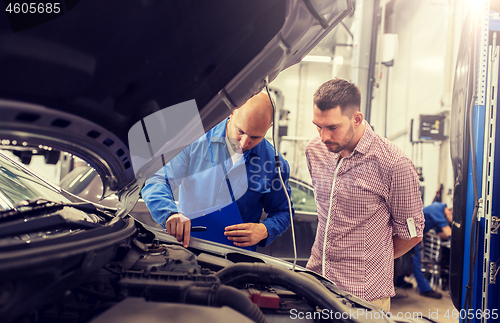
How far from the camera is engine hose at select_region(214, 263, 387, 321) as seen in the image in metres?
0.88

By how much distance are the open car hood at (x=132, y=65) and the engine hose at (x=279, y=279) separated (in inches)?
17.8

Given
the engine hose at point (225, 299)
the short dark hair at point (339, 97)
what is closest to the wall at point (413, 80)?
the short dark hair at point (339, 97)

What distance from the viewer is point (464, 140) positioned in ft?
5.70

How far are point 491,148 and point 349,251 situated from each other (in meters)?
0.99

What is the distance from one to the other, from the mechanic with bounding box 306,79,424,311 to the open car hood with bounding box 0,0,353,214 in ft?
1.77

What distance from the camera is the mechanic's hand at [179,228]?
1240mm

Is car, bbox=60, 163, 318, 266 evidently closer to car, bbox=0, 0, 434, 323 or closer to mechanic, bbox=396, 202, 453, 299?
mechanic, bbox=396, 202, 453, 299

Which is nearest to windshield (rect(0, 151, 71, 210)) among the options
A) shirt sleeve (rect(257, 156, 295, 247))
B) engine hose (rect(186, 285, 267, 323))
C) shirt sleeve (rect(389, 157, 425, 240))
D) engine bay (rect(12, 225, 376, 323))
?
engine bay (rect(12, 225, 376, 323))

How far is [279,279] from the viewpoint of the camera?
36.2 inches

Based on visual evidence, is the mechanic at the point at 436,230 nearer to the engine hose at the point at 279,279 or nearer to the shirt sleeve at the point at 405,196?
the shirt sleeve at the point at 405,196

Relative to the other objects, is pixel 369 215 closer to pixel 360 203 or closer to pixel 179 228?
pixel 360 203

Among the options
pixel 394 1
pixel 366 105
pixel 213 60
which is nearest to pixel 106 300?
pixel 213 60

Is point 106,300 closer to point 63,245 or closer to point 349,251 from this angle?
point 63,245

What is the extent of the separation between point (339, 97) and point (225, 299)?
1.08m
